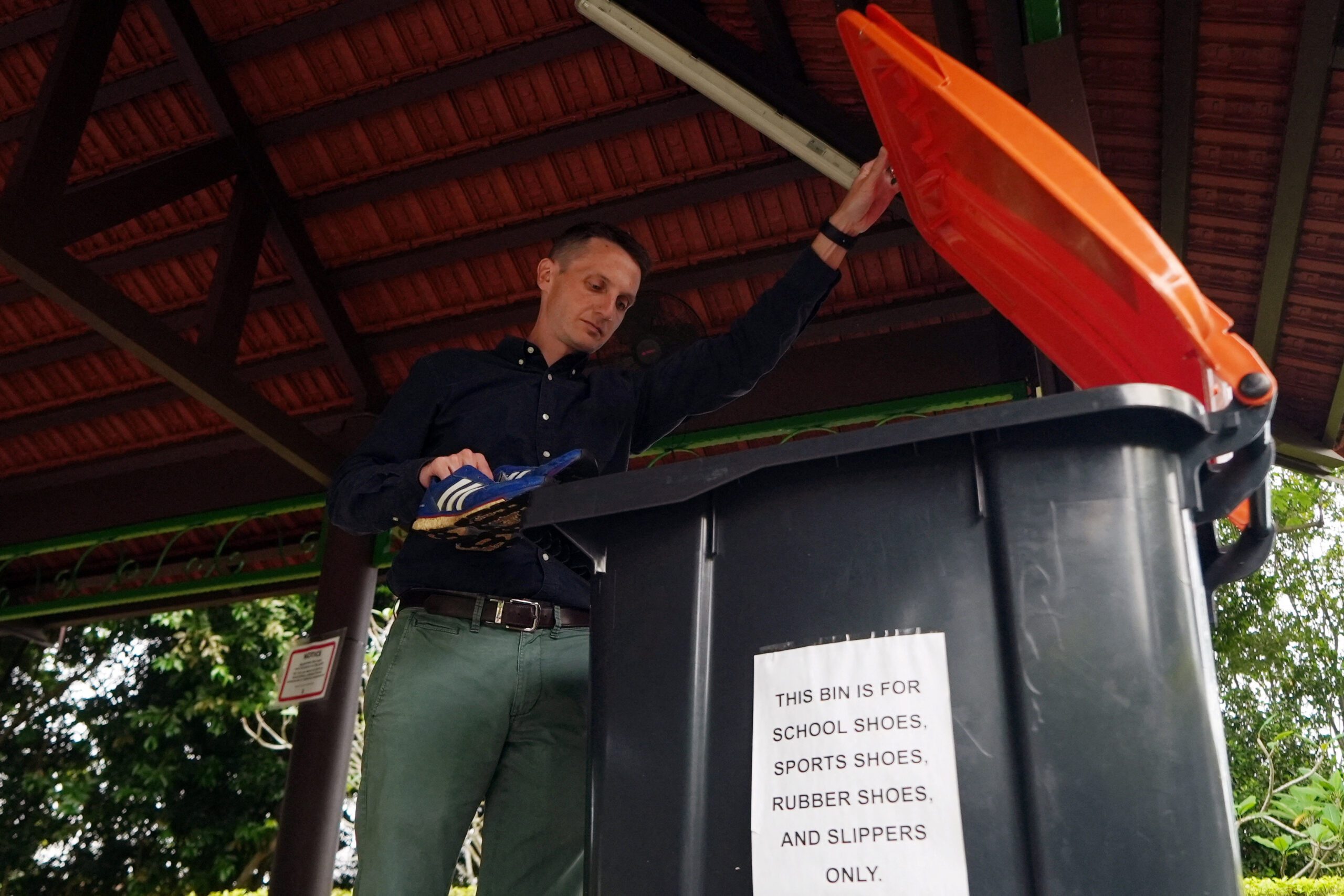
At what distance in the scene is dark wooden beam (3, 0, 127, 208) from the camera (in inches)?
136

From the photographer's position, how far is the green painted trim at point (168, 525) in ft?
17.8

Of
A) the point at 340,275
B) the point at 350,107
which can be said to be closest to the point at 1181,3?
the point at 350,107

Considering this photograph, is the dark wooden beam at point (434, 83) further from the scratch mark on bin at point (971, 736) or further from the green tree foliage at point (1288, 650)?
the green tree foliage at point (1288, 650)

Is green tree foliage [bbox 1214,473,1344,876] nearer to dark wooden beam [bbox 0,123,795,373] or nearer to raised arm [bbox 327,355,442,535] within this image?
dark wooden beam [bbox 0,123,795,373]

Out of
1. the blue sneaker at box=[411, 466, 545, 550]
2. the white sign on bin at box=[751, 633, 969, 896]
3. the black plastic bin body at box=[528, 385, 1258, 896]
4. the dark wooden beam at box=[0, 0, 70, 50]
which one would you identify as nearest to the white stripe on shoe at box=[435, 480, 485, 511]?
the blue sneaker at box=[411, 466, 545, 550]


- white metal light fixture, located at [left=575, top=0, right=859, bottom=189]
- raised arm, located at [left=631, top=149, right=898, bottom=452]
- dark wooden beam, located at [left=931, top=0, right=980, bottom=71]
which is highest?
white metal light fixture, located at [left=575, top=0, right=859, bottom=189]

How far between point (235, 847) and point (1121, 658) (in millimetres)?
12464

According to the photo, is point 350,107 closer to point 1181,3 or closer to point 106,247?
point 106,247

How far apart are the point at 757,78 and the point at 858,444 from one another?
2585 millimetres

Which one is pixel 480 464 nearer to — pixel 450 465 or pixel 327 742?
pixel 450 465

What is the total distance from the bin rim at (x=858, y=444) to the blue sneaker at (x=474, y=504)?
1.1 inches

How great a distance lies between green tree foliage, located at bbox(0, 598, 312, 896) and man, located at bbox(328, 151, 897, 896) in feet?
33.6

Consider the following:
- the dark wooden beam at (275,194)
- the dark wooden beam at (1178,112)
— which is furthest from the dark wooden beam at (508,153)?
the dark wooden beam at (1178,112)

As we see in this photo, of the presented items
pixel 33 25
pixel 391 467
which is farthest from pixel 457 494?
pixel 33 25
